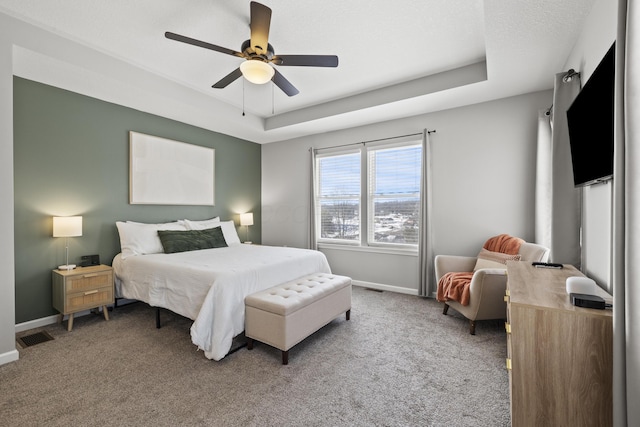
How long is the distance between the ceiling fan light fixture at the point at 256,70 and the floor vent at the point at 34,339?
123 inches

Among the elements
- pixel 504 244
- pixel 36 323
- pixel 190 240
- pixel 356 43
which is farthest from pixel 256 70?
pixel 36 323

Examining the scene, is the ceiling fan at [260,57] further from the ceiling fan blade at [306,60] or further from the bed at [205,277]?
the bed at [205,277]

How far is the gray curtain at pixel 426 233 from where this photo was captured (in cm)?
398

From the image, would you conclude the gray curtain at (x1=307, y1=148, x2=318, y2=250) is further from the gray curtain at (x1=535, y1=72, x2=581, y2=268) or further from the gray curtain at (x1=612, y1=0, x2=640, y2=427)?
the gray curtain at (x1=612, y1=0, x2=640, y2=427)

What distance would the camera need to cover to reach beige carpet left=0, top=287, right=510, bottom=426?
1.73 meters

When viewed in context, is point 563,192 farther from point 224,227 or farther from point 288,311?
point 224,227

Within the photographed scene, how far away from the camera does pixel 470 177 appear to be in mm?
3781

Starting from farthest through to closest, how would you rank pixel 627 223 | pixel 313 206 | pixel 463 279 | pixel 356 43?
1. pixel 313 206
2. pixel 463 279
3. pixel 356 43
4. pixel 627 223

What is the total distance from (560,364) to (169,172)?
4.64m

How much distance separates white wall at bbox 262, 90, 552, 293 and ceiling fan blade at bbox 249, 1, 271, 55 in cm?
265

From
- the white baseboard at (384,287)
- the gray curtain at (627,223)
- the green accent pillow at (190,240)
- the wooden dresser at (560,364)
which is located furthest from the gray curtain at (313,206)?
the gray curtain at (627,223)

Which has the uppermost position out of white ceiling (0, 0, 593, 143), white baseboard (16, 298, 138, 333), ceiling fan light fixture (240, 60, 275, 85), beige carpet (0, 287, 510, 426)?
white ceiling (0, 0, 593, 143)

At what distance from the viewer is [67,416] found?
5.65ft

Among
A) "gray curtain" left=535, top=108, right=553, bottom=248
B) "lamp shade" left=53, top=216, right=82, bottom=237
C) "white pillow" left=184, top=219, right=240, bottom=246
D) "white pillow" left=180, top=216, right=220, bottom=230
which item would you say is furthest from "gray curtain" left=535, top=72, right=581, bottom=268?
"lamp shade" left=53, top=216, right=82, bottom=237
